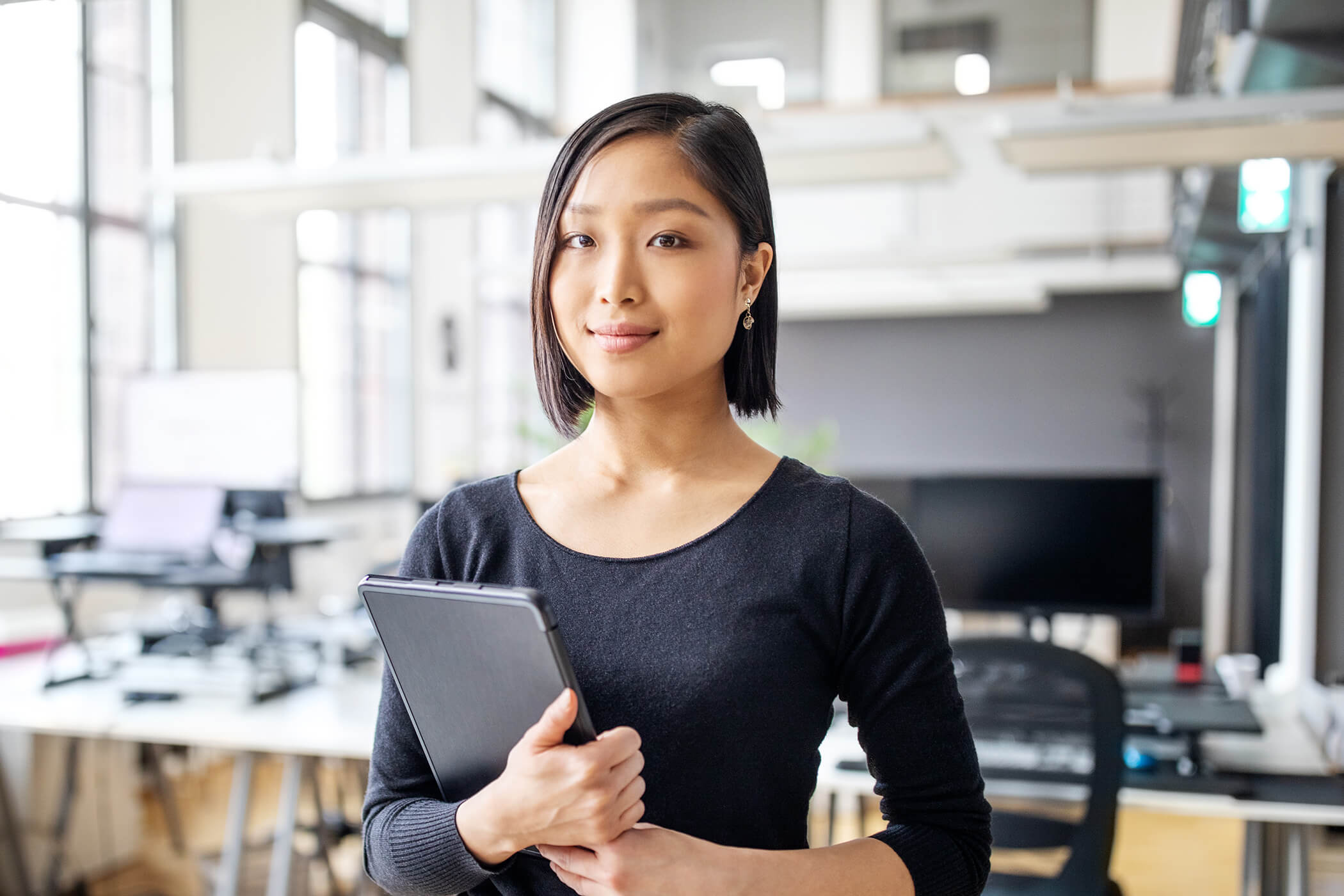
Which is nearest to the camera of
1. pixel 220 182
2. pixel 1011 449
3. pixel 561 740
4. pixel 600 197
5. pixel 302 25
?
pixel 561 740

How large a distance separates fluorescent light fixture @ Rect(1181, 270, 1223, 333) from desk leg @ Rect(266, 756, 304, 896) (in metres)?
6.58

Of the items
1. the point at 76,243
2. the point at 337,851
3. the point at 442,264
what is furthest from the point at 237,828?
the point at 442,264

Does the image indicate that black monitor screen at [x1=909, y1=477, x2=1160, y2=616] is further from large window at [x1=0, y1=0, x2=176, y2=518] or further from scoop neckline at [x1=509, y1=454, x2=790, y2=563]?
large window at [x1=0, y1=0, x2=176, y2=518]

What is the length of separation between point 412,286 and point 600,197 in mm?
6643

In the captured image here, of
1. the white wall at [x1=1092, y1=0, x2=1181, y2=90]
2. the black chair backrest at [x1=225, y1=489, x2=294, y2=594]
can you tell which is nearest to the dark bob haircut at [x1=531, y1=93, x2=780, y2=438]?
the black chair backrest at [x1=225, y1=489, x2=294, y2=594]

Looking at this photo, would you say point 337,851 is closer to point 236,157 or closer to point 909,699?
point 909,699

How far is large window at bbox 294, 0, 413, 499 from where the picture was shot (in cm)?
624

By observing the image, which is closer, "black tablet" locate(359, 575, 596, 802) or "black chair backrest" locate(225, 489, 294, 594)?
"black tablet" locate(359, 575, 596, 802)

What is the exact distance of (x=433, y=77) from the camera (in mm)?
7359

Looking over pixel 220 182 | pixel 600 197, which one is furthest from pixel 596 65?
pixel 600 197

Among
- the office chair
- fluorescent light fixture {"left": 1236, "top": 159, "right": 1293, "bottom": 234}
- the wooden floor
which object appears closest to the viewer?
the office chair

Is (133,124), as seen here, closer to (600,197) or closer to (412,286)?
(412,286)

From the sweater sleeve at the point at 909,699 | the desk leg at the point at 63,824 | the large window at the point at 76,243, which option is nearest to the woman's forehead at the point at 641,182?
the sweater sleeve at the point at 909,699

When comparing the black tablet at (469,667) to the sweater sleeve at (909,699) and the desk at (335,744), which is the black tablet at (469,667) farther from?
the desk at (335,744)
